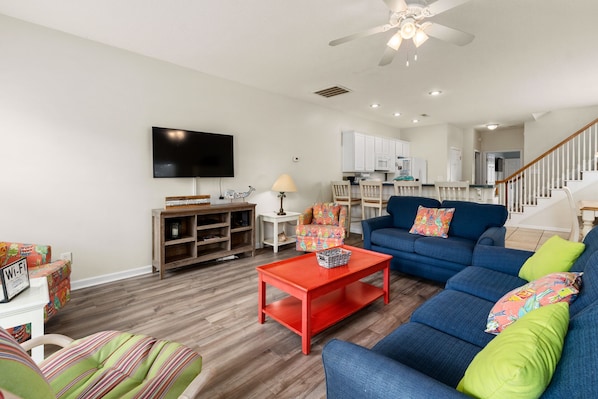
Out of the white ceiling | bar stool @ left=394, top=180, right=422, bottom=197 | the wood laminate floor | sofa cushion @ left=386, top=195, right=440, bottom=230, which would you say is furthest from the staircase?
the wood laminate floor

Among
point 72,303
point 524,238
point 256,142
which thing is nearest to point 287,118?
point 256,142

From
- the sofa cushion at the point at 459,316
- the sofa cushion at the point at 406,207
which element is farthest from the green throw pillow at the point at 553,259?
the sofa cushion at the point at 406,207

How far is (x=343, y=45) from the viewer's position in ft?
10.2

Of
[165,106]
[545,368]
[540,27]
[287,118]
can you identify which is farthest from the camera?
[287,118]

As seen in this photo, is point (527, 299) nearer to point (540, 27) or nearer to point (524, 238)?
point (540, 27)

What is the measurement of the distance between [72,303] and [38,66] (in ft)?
7.57

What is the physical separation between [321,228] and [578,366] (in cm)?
349

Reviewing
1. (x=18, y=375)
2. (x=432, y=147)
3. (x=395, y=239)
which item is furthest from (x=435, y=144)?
(x=18, y=375)

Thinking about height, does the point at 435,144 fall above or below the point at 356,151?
above

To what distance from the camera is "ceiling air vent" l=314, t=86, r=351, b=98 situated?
4539mm

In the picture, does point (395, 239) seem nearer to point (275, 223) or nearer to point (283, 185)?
point (275, 223)

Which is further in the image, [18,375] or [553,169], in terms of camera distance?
[553,169]

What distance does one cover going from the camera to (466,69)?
3777 mm

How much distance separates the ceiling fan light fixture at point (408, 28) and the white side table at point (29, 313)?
288 cm
